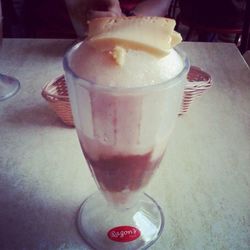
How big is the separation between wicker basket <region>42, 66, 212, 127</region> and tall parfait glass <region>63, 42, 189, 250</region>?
17 centimetres

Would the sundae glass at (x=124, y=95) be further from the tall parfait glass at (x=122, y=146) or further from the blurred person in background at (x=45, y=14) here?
the blurred person in background at (x=45, y=14)

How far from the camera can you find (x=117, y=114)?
37 centimetres

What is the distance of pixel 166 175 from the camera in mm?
572

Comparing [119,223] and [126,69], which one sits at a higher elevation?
[126,69]

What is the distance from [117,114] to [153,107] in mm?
37

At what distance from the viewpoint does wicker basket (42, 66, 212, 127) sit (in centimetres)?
62

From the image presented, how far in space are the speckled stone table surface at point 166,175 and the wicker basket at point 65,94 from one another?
0.11 ft

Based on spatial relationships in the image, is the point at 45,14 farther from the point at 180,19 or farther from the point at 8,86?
the point at 8,86

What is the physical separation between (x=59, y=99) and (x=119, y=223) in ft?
0.76

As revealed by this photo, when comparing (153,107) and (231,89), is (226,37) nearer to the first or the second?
(231,89)

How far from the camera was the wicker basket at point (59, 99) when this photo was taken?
62 cm

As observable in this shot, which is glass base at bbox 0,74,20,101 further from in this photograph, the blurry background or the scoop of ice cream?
the blurry background

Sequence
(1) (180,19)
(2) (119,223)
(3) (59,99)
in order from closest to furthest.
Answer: (2) (119,223), (3) (59,99), (1) (180,19)

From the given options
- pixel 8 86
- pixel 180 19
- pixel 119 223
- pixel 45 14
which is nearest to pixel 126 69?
pixel 119 223
